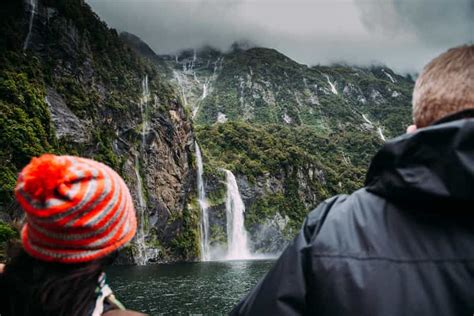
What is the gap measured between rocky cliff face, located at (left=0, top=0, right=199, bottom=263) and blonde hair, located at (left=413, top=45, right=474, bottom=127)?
31.0m

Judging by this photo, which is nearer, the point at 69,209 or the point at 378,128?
the point at 69,209

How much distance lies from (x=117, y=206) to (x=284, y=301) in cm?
86

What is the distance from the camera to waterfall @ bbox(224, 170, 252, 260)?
6438cm

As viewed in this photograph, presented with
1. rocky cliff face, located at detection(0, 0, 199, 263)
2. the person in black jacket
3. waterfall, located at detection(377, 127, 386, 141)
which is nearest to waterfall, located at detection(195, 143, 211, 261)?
rocky cliff face, located at detection(0, 0, 199, 263)

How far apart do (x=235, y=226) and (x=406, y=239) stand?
66163 mm

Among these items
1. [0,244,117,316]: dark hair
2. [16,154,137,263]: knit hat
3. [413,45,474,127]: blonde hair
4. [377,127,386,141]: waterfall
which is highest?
[377,127,386,141]: waterfall

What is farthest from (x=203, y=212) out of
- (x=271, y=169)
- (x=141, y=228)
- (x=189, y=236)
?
(x=271, y=169)

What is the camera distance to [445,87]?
156cm

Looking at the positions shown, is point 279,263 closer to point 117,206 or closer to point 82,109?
point 117,206

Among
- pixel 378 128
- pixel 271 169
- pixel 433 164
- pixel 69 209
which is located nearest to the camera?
pixel 433 164

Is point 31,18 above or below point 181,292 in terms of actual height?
above

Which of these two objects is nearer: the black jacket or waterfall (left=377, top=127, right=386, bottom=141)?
the black jacket

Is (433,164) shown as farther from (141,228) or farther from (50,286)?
(141,228)

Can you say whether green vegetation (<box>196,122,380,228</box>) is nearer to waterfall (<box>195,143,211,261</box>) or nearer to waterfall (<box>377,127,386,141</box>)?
waterfall (<box>195,143,211,261</box>)
